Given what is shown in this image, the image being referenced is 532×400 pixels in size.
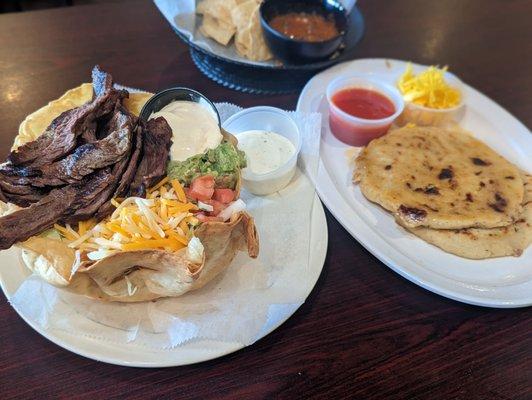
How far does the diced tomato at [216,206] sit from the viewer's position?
62.5 inches

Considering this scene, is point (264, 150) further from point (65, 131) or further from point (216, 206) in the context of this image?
point (65, 131)

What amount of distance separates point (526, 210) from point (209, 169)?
1.41 metres

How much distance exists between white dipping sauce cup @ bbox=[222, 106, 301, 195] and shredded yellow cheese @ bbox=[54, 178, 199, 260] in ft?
1.47

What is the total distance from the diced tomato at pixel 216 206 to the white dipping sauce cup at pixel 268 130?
13.3 inches

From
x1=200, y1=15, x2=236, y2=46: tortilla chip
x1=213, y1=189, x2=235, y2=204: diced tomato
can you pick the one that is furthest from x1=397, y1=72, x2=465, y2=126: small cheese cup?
x1=213, y1=189, x2=235, y2=204: diced tomato

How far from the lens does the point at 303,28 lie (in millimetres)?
2660

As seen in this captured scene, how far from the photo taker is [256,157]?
80.7 inches

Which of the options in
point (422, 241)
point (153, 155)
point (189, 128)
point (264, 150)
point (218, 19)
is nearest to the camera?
point (153, 155)

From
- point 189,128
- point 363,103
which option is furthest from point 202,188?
point 363,103

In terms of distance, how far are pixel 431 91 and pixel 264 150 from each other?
1.04m

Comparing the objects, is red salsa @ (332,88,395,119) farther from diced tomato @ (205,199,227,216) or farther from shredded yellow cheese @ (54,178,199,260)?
shredded yellow cheese @ (54,178,199,260)

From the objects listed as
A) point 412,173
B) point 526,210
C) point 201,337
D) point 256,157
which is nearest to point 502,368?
point 526,210

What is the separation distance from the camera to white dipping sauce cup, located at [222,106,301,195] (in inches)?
76.8

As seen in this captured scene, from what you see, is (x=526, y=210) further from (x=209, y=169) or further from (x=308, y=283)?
(x=209, y=169)
